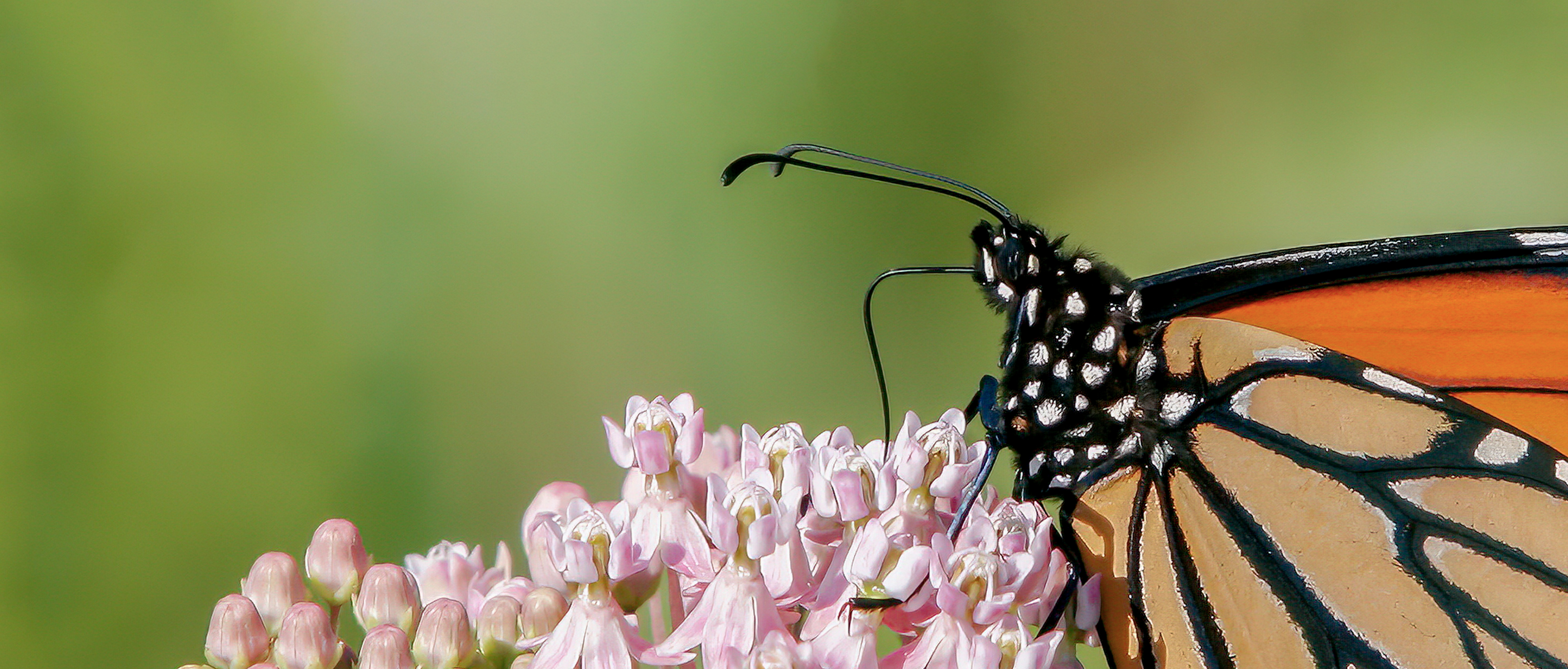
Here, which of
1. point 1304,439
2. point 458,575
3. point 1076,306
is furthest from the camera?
point 458,575

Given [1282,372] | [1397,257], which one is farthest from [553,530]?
[1397,257]

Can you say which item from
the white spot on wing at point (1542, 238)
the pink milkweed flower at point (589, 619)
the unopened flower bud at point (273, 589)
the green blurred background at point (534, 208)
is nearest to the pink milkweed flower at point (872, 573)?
the pink milkweed flower at point (589, 619)

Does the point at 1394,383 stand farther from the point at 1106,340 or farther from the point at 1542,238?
the point at 1106,340

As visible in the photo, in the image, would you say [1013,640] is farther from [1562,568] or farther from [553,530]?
[1562,568]

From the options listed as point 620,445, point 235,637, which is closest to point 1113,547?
point 620,445

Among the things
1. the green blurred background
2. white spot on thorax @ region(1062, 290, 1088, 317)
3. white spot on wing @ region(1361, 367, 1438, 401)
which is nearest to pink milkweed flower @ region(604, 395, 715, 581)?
white spot on thorax @ region(1062, 290, 1088, 317)

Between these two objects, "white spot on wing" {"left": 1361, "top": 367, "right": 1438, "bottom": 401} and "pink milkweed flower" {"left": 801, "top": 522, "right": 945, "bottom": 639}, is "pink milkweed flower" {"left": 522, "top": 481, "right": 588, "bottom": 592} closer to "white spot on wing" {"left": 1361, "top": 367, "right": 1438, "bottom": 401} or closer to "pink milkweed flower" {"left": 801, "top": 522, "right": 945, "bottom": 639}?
"pink milkweed flower" {"left": 801, "top": 522, "right": 945, "bottom": 639}
